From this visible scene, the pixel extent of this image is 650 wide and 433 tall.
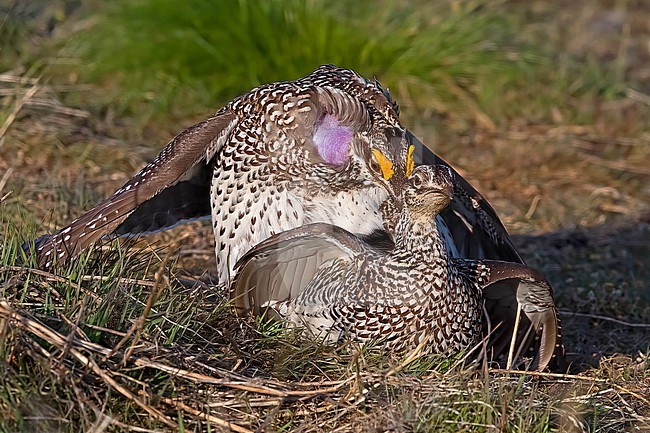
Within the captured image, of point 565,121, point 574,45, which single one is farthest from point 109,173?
point 574,45

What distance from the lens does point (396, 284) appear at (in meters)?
3.32

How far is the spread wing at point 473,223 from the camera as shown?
159 inches

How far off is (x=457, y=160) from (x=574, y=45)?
1869mm

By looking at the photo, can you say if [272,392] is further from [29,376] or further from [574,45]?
[574,45]

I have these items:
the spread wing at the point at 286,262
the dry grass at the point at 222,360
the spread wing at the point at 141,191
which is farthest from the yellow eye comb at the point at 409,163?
the spread wing at the point at 141,191

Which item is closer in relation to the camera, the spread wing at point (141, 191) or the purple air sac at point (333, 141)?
the spread wing at point (141, 191)

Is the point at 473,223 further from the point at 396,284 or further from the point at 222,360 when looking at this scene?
the point at 222,360

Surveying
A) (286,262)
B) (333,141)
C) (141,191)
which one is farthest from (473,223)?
(141,191)

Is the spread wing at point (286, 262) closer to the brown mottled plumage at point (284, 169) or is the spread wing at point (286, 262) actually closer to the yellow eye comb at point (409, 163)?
the brown mottled plumage at point (284, 169)

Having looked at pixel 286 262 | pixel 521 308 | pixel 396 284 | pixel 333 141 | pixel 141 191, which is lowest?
pixel 521 308

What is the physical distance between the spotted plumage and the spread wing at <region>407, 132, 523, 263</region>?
41cm

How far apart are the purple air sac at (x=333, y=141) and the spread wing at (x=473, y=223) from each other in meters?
0.28

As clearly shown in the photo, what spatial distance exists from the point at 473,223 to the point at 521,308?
0.49 m

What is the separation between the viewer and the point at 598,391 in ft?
10.9
